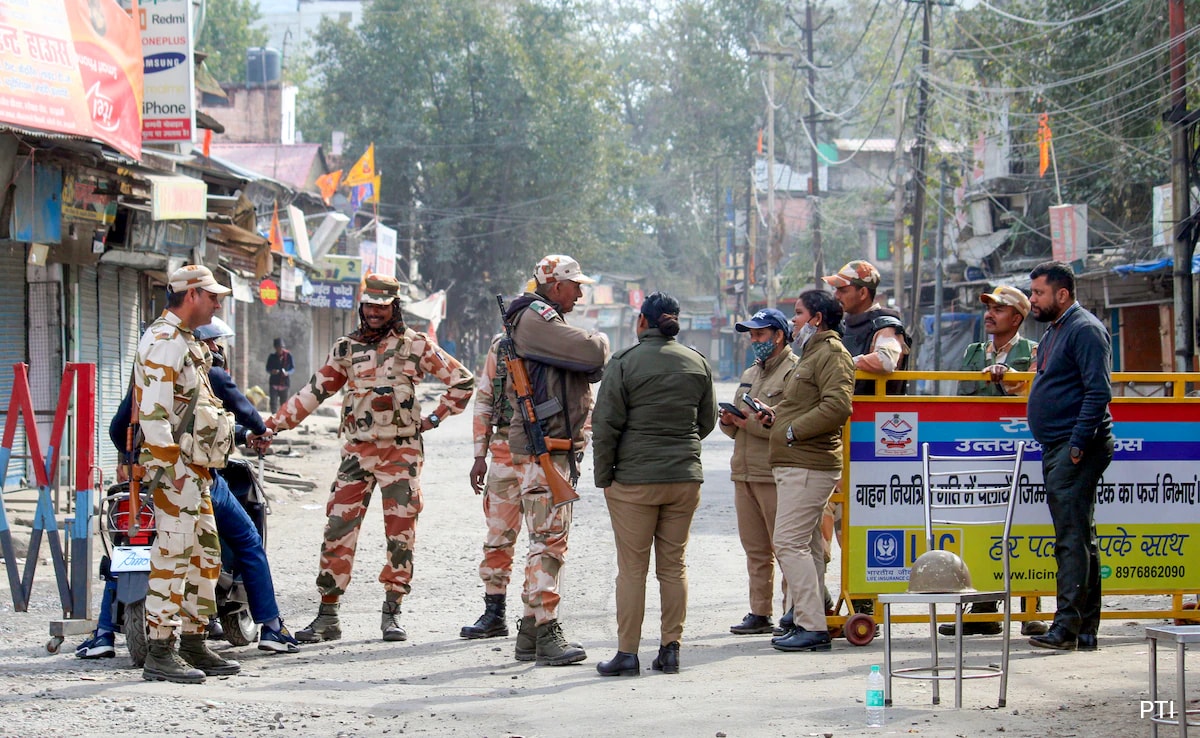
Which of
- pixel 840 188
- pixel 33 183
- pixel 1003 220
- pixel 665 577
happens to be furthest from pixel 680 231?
pixel 665 577

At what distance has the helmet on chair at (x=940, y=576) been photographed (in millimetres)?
5281

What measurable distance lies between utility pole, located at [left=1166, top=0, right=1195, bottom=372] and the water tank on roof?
33.9 m

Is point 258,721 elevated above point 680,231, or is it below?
below

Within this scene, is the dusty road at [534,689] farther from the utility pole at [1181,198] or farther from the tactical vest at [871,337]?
the utility pole at [1181,198]

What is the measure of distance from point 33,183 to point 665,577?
8.70 m

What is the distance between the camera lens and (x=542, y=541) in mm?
6863

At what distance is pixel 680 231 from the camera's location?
79250 mm

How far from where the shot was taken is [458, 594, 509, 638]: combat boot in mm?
7664

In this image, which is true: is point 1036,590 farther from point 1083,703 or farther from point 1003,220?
point 1003,220

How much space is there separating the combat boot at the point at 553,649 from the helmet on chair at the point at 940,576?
6.77ft

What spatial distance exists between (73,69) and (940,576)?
1004cm

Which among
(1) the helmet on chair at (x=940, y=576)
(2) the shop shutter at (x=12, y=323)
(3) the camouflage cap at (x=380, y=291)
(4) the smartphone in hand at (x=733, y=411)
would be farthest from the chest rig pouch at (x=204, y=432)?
(2) the shop shutter at (x=12, y=323)

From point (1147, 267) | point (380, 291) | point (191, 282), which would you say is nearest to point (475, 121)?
point (1147, 267)

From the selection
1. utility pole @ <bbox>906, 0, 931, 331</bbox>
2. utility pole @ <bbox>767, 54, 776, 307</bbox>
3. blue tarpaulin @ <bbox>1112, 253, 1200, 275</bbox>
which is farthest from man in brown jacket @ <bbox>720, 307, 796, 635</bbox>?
utility pole @ <bbox>767, 54, 776, 307</bbox>
